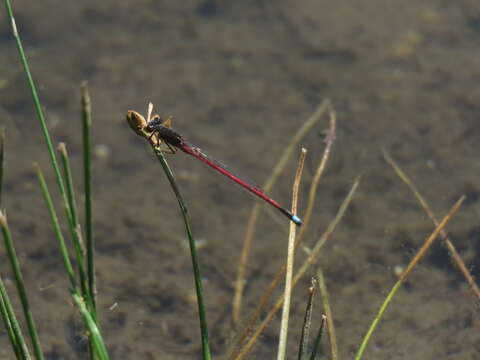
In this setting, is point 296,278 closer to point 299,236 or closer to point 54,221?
point 299,236

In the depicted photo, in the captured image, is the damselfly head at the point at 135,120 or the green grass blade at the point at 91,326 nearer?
the green grass blade at the point at 91,326

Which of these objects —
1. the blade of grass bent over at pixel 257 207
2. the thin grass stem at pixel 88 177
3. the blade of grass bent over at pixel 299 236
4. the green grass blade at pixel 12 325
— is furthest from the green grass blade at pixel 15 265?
the blade of grass bent over at pixel 257 207

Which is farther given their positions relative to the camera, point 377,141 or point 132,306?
point 377,141

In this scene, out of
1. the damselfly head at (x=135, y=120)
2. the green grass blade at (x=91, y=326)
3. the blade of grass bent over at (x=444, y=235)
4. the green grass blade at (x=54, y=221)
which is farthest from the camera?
the blade of grass bent over at (x=444, y=235)

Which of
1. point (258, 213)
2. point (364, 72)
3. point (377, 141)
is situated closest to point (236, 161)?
point (258, 213)

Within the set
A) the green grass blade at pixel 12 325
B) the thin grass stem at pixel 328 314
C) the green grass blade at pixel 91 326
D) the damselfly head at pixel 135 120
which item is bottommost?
the thin grass stem at pixel 328 314

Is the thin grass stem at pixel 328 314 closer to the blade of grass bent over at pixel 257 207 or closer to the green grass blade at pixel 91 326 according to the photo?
the blade of grass bent over at pixel 257 207

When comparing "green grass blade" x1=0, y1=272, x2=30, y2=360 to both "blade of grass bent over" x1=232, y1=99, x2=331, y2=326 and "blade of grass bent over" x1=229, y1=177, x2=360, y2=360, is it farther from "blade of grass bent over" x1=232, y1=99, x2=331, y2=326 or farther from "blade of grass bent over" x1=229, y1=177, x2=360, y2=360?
"blade of grass bent over" x1=232, y1=99, x2=331, y2=326

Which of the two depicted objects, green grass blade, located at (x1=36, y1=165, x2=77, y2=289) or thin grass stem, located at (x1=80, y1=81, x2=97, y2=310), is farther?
green grass blade, located at (x1=36, y1=165, x2=77, y2=289)

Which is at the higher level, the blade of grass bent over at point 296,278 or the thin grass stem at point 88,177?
the thin grass stem at point 88,177

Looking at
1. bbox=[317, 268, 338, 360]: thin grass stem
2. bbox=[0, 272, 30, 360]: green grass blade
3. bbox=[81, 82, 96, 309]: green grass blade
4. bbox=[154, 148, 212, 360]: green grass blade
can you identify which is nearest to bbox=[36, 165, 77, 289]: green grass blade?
bbox=[81, 82, 96, 309]: green grass blade

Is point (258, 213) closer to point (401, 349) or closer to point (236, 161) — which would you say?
point (236, 161)
